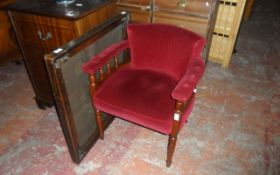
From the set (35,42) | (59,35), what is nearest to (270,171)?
(59,35)

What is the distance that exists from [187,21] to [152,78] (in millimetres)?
803

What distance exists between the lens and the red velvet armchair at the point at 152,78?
1212mm

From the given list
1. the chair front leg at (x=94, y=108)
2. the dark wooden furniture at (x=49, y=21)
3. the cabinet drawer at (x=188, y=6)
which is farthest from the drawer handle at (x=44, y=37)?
the cabinet drawer at (x=188, y=6)

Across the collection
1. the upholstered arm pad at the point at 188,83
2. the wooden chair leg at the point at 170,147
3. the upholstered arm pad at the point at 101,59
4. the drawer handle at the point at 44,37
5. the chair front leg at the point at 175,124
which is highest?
A: the drawer handle at the point at 44,37

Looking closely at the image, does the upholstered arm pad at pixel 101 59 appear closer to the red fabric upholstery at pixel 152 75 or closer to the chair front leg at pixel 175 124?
the red fabric upholstery at pixel 152 75

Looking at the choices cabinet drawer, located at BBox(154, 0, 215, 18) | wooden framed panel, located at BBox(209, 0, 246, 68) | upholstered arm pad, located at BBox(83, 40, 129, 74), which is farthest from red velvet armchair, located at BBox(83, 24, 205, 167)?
wooden framed panel, located at BBox(209, 0, 246, 68)

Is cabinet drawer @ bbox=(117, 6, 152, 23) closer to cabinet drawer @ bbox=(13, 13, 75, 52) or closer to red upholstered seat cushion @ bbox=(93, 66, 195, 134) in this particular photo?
red upholstered seat cushion @ bbox=(93, 66, 195, 134)

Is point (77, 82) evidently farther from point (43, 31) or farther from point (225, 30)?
point (225, 30)

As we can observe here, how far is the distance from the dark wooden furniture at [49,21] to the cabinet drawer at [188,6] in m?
0.58

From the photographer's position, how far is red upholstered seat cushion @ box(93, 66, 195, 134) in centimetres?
122

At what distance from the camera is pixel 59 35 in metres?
1.41

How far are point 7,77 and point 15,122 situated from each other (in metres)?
0.80

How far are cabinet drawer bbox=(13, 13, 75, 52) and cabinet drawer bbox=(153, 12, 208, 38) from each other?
3.22 ft

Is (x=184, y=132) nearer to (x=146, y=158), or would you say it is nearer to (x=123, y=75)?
(x=146, y=158)
